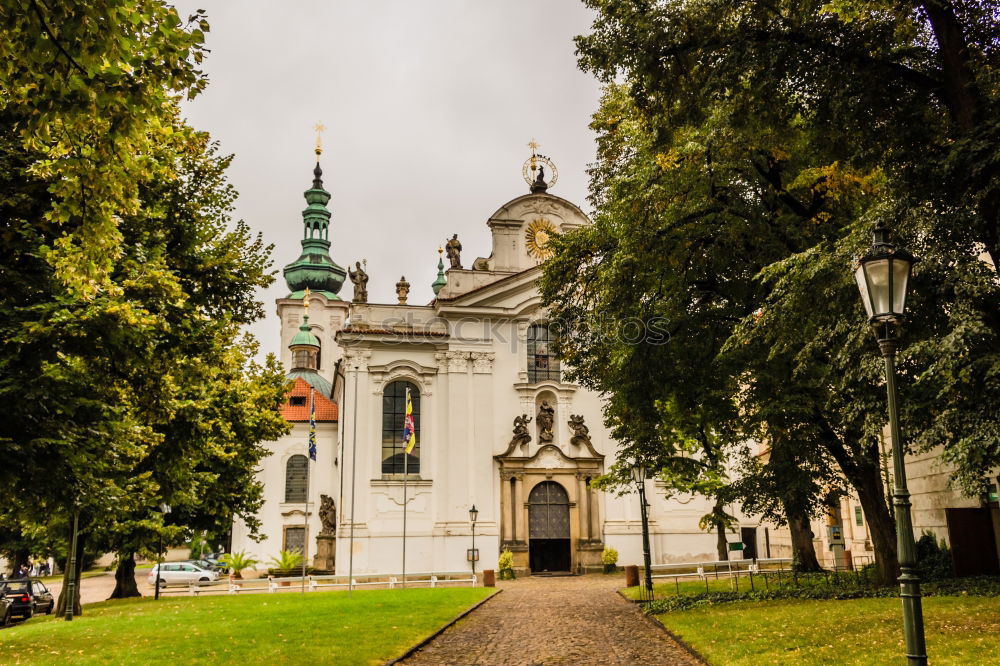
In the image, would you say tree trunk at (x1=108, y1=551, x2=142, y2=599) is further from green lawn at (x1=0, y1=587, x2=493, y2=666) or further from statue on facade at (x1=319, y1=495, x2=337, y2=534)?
statue on facade at (x1=319, y1=495, x2=337, y2=534)

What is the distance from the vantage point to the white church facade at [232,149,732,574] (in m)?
34.1

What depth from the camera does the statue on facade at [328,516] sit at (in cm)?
3697

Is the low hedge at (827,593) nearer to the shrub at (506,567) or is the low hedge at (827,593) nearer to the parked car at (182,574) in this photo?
the shrub at (506,567)

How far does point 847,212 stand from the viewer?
51.9ft

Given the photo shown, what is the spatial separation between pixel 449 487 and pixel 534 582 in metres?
6.27

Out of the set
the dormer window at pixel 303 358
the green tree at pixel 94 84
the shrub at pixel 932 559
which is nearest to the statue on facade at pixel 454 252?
the dormer window at pixel 303 358

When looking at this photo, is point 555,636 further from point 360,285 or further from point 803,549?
point 360,285

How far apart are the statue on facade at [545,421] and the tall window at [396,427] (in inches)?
210

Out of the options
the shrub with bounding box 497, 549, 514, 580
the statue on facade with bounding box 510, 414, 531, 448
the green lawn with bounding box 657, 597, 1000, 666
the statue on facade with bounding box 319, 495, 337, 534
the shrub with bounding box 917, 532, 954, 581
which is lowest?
the shrub with bounding box 497, 549, 514, 580

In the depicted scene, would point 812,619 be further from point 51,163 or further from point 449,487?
point 449,487

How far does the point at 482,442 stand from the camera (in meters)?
35.3

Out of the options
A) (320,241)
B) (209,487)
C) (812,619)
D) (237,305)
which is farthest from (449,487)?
(320,241)

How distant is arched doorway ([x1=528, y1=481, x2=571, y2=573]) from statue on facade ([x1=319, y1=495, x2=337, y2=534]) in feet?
29.8

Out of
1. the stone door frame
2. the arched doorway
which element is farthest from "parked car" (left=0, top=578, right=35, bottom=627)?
the arched doorway
